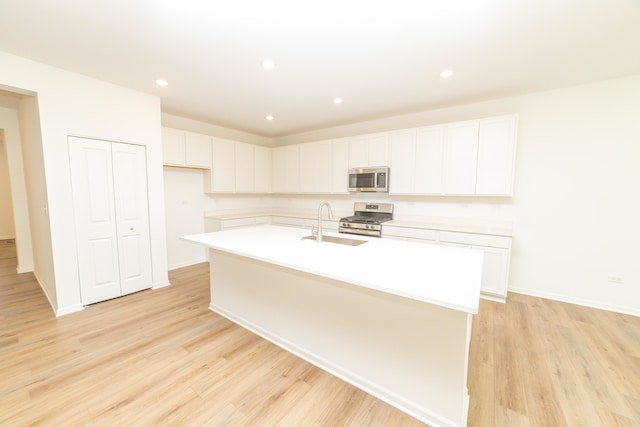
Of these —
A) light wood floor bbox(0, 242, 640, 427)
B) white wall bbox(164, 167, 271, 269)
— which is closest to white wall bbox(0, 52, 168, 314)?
light wood floor bbox(0, 242, 640, 427)

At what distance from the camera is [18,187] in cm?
412

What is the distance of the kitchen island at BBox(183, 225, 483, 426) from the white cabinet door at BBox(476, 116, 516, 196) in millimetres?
1813

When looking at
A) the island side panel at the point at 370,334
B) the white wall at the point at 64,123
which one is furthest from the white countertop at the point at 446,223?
the island side panel at the point at 370,334

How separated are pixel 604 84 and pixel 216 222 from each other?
5.74m

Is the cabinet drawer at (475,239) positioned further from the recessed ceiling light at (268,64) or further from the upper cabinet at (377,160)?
the recessed ceiling light at (268,64)

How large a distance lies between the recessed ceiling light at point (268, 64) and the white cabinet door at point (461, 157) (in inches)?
99.9

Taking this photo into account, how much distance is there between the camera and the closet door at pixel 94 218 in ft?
9.26

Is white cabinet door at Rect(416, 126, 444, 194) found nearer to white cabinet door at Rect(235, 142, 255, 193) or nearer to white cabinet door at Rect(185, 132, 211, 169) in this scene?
white cabinet door at Rect(235, 142, 255, 193)

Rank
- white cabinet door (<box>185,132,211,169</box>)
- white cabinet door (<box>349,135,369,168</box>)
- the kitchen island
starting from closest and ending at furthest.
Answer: the kitchen island
white cabinet door (<box>185,132,211,169</box>)
white cabinet door (<box>349,135,369,168</box>)

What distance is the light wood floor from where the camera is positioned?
1.57 metres

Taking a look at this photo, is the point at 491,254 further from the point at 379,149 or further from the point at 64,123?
the point at 64,123

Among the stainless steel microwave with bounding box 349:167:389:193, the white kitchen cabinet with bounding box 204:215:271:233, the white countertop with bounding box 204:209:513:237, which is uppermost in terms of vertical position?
the stainless steel microwave with bounding box 349:167:389:193

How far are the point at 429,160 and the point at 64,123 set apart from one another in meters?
4.52

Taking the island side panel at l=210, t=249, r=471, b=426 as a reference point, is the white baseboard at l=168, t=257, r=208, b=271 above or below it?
below
